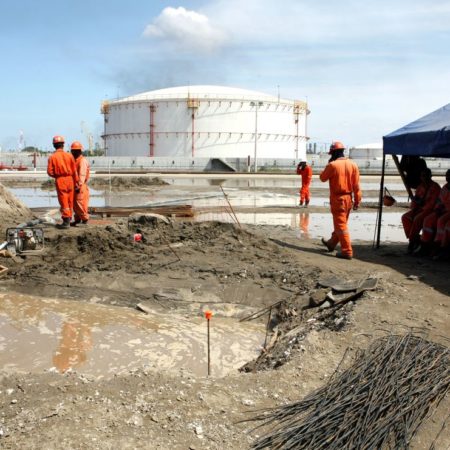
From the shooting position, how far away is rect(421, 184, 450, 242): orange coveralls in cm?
824

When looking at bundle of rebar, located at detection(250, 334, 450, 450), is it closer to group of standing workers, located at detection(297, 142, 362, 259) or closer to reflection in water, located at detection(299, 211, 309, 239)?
group of standing workers, located at detection(297, 142, 362, 259)

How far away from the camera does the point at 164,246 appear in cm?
872

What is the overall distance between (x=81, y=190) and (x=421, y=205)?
6.54m

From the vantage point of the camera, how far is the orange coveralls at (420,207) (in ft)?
28.6

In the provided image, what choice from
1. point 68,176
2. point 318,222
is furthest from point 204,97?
point 68,176

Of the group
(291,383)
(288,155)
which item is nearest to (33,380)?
(291,383)

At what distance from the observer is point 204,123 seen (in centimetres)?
5847

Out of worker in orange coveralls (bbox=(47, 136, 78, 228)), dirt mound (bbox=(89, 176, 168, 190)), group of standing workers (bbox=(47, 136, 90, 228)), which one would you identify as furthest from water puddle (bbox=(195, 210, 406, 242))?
dirt mound (bbox=(89, 176, 168, 190))

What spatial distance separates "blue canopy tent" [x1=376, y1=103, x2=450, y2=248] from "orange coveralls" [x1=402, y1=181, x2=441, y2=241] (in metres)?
0.58

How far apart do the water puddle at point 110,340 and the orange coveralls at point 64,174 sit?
11.5 feet

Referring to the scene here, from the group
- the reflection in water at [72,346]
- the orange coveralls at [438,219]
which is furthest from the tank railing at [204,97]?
the reflection in water at [72,346]

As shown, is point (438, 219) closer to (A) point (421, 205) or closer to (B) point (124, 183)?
(A) point (421, 205)

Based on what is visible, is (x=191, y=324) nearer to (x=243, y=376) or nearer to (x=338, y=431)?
(x=243, y=376)

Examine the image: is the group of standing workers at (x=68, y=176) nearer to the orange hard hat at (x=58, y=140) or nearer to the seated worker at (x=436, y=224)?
the orange hard hat at (x=58, y=140)
